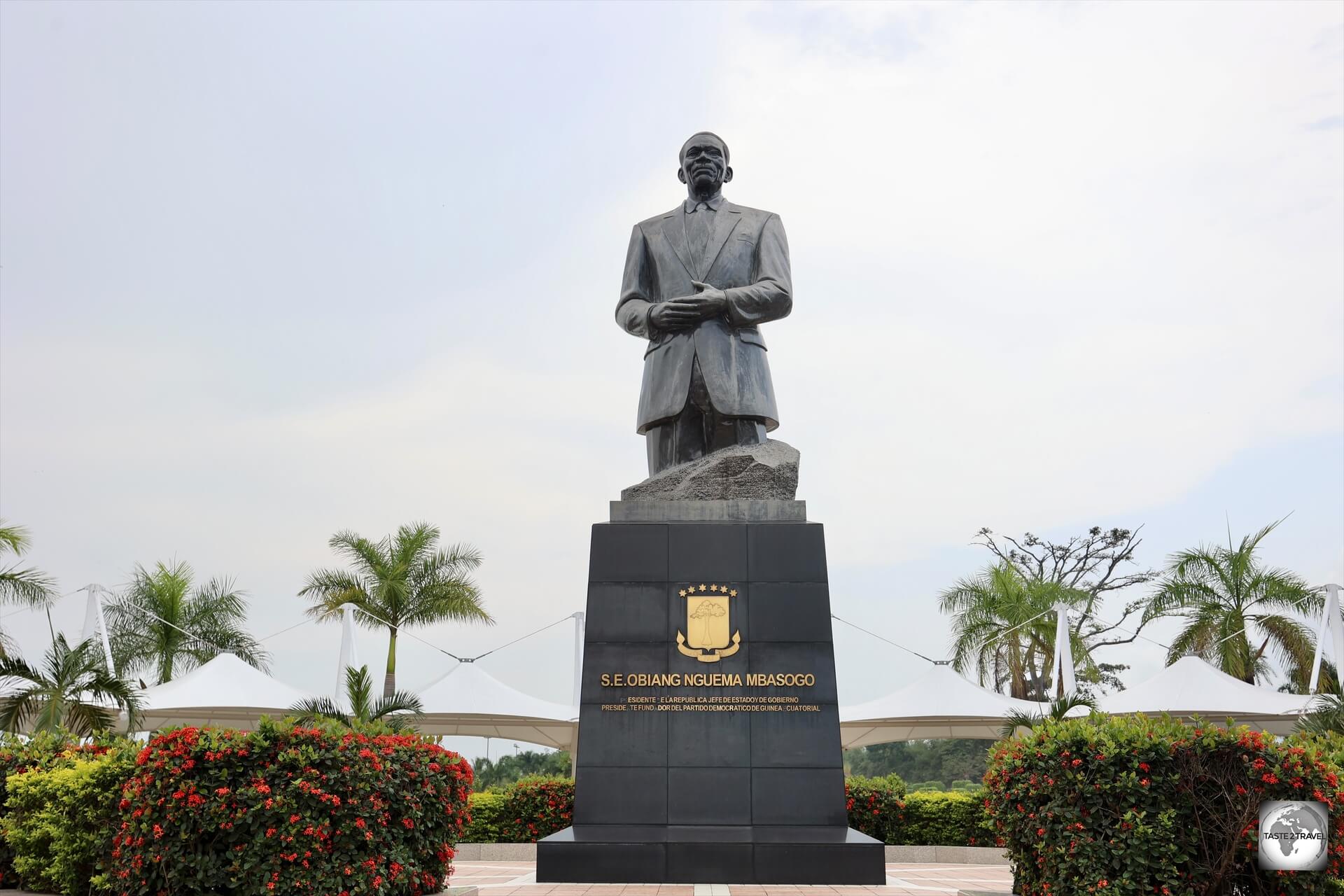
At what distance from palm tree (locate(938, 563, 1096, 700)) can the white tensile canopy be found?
6.26 meters

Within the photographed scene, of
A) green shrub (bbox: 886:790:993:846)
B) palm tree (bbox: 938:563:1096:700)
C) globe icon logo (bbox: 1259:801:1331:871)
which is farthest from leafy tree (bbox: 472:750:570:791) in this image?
globe icon logo (bbox: 1259:801:1331:871)

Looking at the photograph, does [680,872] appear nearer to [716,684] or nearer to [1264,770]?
[716,684]

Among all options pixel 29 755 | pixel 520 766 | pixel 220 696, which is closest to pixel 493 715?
pixel 220 696

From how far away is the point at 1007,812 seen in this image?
698 cm

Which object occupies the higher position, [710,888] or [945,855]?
[710,888]

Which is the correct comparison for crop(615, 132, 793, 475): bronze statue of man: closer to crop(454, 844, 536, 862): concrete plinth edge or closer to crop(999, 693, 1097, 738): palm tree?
crop(999, 693, 1097, 738): palm tree

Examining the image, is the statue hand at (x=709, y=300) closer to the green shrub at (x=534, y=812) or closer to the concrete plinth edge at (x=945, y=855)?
the green shrub at (x=534, y=812)

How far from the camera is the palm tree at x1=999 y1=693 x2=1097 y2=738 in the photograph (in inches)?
496

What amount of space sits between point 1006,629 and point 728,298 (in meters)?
18.9

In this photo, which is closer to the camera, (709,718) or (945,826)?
(709,718)

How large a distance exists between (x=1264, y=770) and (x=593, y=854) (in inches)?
172

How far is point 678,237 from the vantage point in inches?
404

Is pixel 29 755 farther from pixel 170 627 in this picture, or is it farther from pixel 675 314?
pixel 170 627

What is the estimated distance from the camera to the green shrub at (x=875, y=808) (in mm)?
14164
